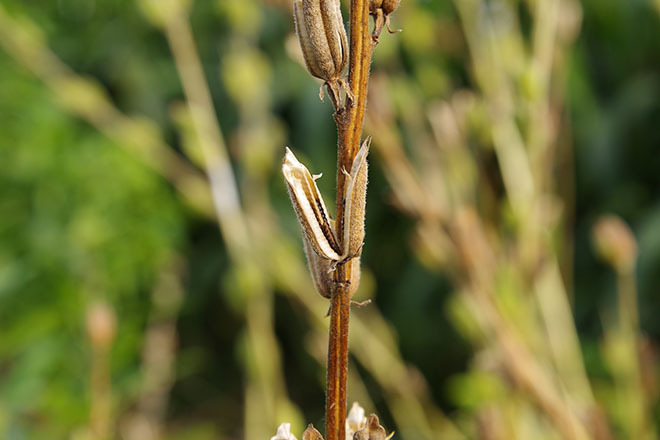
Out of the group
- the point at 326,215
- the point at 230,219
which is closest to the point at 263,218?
the point at 230,219

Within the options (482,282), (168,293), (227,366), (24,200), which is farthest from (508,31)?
(227,366)

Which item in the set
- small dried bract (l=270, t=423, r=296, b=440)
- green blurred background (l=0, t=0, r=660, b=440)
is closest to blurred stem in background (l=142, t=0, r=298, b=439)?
green blurred background (l=0, t=0, r=660, b=440)

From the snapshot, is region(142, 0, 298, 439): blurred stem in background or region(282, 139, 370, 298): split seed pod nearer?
region(282, 139, 370, 298): split seed pod

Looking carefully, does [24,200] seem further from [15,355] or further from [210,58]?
[210,58]

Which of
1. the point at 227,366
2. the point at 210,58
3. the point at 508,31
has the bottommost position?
the point at 508,31

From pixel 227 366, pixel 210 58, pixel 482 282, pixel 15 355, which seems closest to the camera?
pixel 482 282

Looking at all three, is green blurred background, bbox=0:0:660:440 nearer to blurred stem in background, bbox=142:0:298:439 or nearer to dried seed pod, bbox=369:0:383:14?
blurred stem in background, bbox=142:0:298:439

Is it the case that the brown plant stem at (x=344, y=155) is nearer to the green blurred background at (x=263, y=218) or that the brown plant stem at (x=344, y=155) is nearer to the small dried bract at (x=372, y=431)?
the small dried bract at (x=372, y=431)

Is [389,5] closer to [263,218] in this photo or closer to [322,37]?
[322,37]

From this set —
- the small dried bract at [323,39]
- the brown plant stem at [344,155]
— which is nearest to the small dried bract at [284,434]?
the brown plant stem at [344,155]
